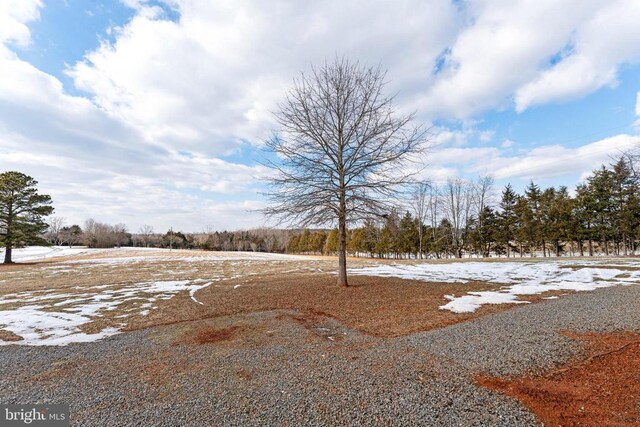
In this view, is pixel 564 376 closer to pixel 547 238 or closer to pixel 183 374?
pixel 183 374

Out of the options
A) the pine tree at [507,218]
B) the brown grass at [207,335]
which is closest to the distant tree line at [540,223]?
the pine tree at [507,218]

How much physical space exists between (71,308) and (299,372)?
8.73 metres

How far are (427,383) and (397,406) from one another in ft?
2.32

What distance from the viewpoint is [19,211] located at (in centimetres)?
2702

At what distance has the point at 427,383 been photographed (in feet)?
11.7

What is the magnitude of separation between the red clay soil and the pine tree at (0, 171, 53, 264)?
123ft

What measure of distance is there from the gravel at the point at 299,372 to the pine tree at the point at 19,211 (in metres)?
30.0

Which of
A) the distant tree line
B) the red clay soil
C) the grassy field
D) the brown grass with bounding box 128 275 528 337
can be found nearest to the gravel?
the grassy field

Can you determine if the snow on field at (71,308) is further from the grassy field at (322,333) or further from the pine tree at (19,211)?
the pine tree at (19,211)

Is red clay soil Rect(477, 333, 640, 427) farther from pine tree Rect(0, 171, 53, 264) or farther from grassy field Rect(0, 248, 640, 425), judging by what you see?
pine tree Rect(0, 171, 53, 264)

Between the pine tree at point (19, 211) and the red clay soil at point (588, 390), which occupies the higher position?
the pine tree at point (19, 211)

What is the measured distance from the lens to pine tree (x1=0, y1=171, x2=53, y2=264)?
2602 cm

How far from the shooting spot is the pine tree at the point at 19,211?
26.0 metres

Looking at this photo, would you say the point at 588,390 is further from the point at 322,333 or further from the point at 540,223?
the point at 540,223
